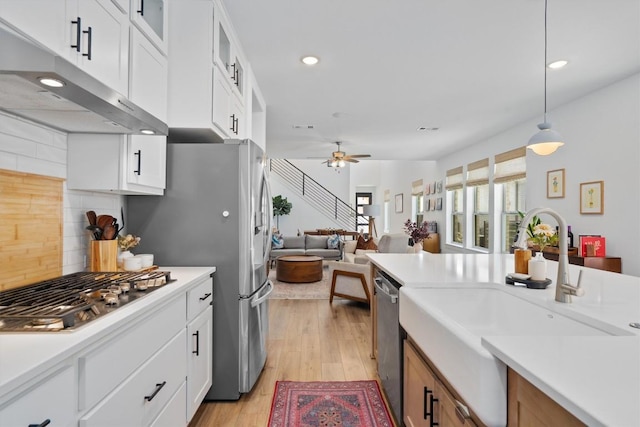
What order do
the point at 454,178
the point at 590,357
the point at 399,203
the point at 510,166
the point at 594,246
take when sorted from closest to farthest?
→ the point at 590,357 → the point at 594,246 → the point at 510,166 → the point at 454,178 → the point at 399,203

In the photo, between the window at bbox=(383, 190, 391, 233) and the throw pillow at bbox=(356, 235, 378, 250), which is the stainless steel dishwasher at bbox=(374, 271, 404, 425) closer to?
the throw pillow at bbox=(356, 235, 378, 250)

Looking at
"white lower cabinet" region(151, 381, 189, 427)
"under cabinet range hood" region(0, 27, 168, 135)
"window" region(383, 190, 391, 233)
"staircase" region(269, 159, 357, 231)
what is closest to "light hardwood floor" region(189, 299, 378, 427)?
"white lower cabinet" region(151, 381, 189, 427)

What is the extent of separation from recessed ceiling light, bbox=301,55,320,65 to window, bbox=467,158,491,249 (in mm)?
4262

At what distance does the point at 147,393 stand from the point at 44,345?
59 cm

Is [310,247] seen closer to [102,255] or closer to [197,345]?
[197,345]

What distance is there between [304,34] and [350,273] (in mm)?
2862

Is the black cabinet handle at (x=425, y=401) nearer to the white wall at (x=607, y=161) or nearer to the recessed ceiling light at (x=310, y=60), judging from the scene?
the recessed ceiling light at (x=310, y=60)

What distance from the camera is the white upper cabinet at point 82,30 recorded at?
1.06 metres

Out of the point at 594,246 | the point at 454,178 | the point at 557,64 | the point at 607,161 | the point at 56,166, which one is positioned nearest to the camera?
the point at 56,166

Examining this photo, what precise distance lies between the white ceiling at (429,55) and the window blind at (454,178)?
2.07 meters

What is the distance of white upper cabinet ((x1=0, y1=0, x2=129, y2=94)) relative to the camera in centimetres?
106

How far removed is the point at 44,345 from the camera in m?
0.93

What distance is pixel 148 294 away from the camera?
4.92 feet

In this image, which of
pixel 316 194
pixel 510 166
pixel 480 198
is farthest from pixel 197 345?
pixel 316 194
